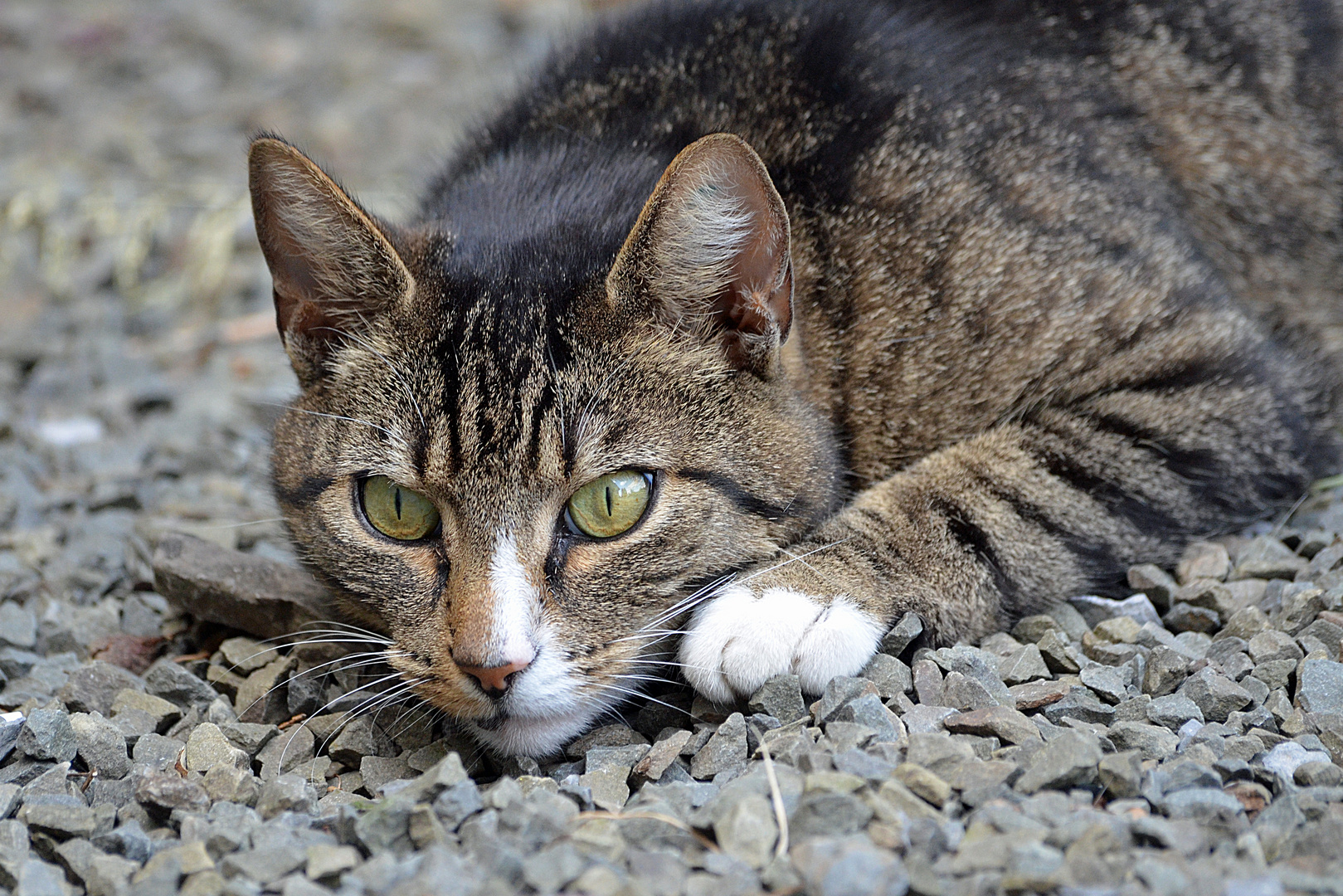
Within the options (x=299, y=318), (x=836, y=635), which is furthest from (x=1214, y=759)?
(x=299, y=318)

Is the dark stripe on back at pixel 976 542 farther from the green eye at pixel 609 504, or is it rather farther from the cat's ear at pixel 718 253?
the green eye at pixel 609 504

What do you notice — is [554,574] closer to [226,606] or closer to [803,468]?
[803,468]

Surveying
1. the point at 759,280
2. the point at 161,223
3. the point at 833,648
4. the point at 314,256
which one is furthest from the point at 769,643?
the point at 161,223

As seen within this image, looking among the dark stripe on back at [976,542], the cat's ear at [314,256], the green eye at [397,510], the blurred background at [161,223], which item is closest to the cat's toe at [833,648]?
the dark stripe on back at [976,542]

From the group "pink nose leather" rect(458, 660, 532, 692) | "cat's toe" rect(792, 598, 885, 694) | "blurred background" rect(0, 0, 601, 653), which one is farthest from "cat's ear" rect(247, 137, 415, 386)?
"cat's toe" rect(792, 598, 885, 694)

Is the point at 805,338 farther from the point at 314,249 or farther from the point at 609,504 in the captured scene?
the point at 314,249

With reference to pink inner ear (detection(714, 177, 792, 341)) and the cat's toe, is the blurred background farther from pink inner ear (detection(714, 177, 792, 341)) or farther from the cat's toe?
the cat's toe
